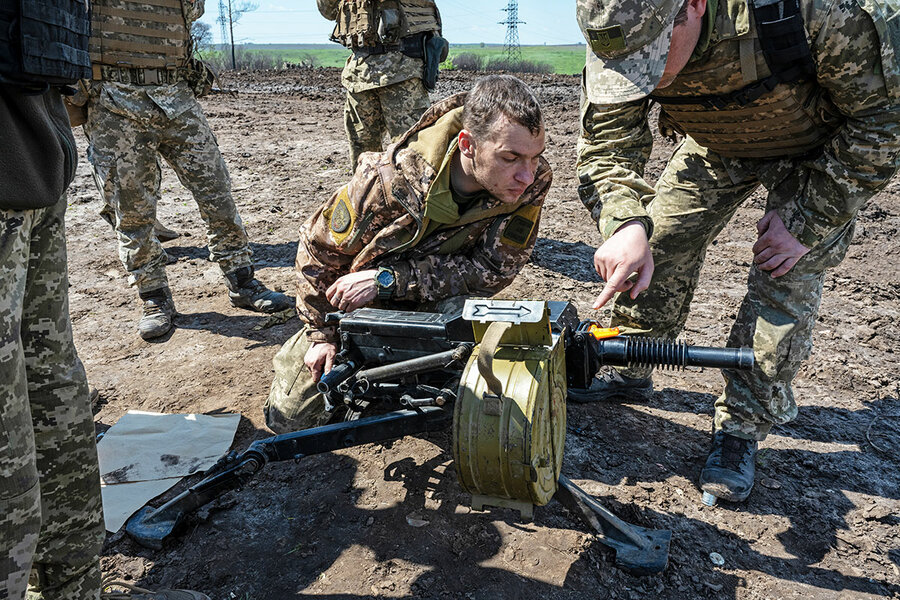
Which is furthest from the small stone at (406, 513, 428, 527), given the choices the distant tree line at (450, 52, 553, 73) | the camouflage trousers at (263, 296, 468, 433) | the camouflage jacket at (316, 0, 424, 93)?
the distant tree line at (450, 52, 553, 73)

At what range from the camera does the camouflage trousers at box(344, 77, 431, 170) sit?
5508 millimetres

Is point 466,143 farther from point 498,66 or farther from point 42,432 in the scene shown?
point 498,66

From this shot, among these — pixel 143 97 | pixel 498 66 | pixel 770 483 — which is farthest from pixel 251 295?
pixel 498 66

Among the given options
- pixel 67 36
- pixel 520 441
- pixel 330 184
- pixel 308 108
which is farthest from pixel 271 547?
pixel 308 108

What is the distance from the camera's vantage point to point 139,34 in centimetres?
434

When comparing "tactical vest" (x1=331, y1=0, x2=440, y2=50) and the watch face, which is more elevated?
"tactical vest" (x1=331, y1=0, x2=440, y2=50)

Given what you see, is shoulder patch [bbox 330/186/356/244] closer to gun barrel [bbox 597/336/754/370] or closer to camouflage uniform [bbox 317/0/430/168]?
gun barrel [bbox 597/336/754/370]

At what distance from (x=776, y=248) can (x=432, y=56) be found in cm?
362

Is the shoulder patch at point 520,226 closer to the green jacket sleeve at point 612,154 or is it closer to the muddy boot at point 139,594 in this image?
the green jacket sleeve at point 612,154

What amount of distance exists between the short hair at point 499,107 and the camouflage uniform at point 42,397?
5.06 feet

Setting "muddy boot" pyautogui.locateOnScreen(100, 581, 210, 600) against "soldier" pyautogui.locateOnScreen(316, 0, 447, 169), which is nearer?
"muddy boot" pyautogui.locateOnScreen(100, 581, 210, 600)

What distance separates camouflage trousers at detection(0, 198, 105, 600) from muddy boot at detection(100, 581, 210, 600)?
0.21 m

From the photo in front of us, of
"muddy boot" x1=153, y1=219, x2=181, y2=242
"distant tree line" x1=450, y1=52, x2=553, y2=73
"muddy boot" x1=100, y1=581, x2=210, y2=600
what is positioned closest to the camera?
"muddy boot" x1=100, y1=581, x2=210, y2=600

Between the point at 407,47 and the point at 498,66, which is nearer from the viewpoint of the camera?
the point at 407,47
